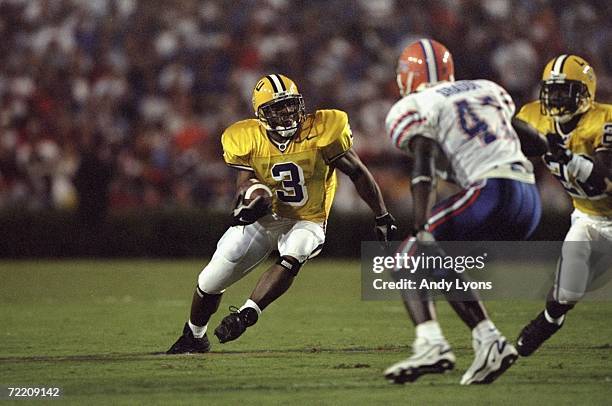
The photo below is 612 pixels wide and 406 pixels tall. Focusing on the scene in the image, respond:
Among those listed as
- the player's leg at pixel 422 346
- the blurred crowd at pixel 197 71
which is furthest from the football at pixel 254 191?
the blurred crowd at pixel 197 71

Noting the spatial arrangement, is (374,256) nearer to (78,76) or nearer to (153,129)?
(153,129)

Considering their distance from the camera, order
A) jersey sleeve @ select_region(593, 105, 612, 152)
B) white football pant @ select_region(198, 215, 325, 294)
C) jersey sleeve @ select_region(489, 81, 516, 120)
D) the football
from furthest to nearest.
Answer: white football pant @ select_region(198, 215, 325, 294) → the football → jersey sleeve @ select_region(593, 105, 612, 152) → jersey sleeve @ select_region(489, 81, 516, 120)

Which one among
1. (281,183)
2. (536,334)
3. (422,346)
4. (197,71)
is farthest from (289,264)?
(197,71)

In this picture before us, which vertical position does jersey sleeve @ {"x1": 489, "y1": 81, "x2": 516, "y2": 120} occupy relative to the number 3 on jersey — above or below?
above

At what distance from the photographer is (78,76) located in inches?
555

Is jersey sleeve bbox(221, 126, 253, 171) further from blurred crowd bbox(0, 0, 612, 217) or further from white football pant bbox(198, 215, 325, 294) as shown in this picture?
blurred crowd bbox(0, 0, 612, 217)

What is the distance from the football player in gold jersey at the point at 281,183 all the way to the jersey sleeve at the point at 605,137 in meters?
1.25

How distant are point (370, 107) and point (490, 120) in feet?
27.7

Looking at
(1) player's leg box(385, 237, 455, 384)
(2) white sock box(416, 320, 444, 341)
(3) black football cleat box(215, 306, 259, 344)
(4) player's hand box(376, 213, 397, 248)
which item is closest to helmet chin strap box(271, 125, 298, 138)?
(4) player's hand box(376, 213, 397, 248)

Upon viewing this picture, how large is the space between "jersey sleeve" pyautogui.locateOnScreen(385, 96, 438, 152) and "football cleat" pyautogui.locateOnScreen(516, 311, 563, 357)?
151cm

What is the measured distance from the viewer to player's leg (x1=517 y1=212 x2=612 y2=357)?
6152 mm

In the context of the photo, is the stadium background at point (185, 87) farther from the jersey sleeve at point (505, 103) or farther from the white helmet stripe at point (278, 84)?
the jersey sleeve at point (505, 103)

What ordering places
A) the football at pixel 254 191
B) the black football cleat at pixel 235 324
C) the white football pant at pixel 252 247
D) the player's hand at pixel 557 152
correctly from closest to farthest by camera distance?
the player's hand at pixel 557 152 < the black football cleat at pixel 235 324 < the football at pixel 254 191 < the white football pant at pixel 252 247

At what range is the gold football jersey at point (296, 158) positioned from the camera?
6598 mm
